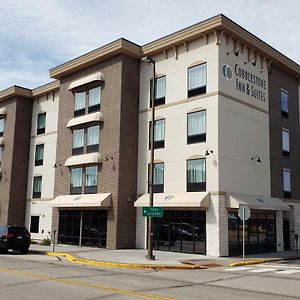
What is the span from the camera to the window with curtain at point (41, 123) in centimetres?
4044

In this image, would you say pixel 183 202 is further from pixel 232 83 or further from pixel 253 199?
pixel 232 83

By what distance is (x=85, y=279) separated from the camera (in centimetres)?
1451

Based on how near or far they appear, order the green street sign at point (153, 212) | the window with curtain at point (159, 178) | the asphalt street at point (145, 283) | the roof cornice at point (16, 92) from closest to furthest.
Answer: the asphalt street at point (145, 283) < the green street sign at point (153, 212) < the window with curtain at point (159, 178) < the roof cornice at point (16, 92)

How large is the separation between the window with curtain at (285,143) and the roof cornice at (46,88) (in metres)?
18.7

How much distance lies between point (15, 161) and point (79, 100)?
10.8 metres

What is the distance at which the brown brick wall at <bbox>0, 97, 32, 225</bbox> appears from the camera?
39781 millimetres

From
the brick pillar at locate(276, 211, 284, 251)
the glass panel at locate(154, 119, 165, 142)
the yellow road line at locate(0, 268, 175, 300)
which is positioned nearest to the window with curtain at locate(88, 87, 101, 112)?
the glass panel at locate(154, 119, 165, 142)

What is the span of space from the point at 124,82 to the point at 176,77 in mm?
3632

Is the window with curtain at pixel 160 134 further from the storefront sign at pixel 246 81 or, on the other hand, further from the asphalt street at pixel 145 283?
the asphalt street at pixel 145 283

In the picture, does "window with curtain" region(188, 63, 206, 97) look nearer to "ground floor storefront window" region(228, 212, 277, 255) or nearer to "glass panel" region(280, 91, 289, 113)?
Answer: "ground floor storefront window" region(228, 212, 277, 255)

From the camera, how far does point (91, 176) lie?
31.2 m

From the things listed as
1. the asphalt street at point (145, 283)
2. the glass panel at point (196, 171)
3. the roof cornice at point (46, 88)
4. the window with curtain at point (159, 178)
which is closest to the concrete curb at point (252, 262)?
the asphalt street at point (145, 283)

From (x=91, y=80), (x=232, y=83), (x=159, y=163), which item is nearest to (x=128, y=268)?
(x=159, y=163)

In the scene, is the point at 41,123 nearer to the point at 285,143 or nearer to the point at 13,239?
the point at 13,239
